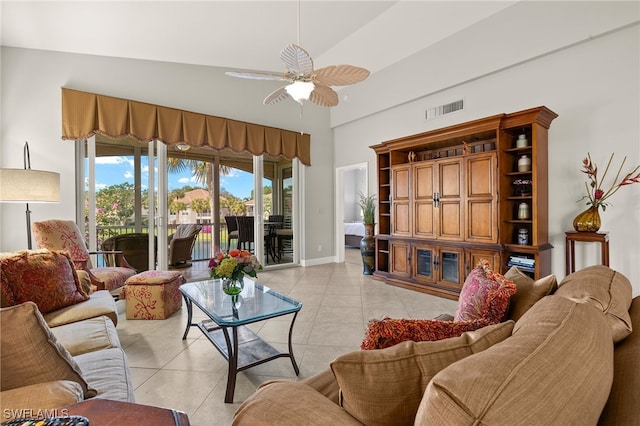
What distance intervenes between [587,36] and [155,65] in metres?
5.59

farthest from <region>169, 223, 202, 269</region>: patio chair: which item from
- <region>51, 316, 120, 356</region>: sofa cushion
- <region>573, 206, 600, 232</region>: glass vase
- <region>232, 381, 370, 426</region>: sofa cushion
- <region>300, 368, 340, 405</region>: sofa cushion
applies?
<region>573, 206, 600, 232</region>: glass vase

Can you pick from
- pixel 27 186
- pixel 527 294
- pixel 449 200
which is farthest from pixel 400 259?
pixel 27 186

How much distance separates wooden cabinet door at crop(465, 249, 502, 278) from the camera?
3572mm

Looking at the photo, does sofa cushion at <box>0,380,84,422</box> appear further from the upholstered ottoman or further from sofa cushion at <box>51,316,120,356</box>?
the upholstered ottoman

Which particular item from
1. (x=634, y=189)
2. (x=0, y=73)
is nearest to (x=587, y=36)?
(x=634, y=189)

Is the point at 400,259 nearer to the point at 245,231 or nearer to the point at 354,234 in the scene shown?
the point at 245,231

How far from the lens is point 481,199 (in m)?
3.70

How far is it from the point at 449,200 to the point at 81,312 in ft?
13.3

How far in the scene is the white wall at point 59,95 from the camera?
380 centimetres

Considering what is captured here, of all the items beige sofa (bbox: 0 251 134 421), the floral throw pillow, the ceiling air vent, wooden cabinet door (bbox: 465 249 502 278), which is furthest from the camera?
the ceiling air vent

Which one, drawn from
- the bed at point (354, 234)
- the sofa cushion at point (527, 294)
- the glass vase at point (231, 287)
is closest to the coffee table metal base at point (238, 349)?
the glass vase at point (231, 287)

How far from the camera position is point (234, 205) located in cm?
564

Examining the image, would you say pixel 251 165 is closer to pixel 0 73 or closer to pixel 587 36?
pixel 0 73

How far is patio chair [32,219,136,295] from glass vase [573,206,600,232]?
506cm
